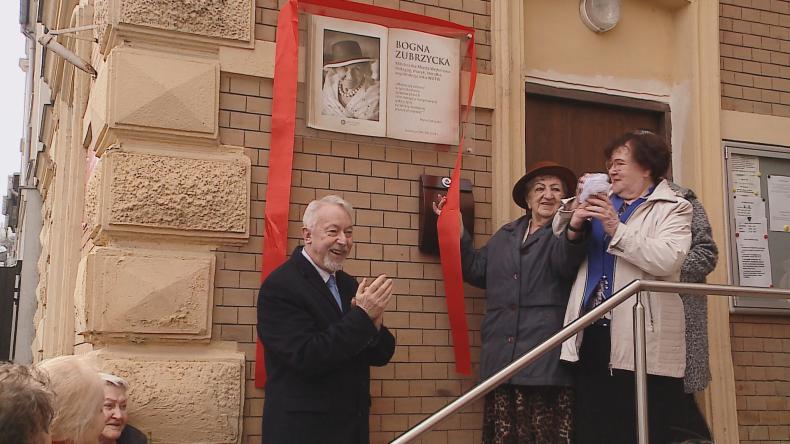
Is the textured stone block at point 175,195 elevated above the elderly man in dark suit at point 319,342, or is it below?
above

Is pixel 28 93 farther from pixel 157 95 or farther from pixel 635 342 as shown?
pixel 635 342

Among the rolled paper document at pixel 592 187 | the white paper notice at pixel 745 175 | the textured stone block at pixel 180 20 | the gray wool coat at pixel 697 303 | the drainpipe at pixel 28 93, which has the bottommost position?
the gray wool coat at pixel 697 303

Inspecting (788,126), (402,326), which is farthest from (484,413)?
(788,126)

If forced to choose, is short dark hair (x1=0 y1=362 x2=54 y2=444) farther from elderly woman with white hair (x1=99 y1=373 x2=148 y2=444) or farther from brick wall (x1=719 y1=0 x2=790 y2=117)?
brick wall (x1=719 y1=0 x2=790 y2=117)

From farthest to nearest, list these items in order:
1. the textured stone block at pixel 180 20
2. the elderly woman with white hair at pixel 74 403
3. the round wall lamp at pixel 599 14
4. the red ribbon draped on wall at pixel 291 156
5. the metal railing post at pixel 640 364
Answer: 1. the round wall lamp at pixel 599 14
2. the red ribbon draped on wall at pixel 291 156
3. the textured stone block at pixel 180 20
4. the metal railing post at pixel 640 364
5. the elderly woman with white hair at pixel 74 403

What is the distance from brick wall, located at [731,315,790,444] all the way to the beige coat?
1.48ft

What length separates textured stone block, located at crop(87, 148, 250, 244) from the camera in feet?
14.5

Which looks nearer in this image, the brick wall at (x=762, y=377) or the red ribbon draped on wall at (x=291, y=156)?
the brick wall at (x=762, y=377)

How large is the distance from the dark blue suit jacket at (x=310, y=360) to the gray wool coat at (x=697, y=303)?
Result: 137cm

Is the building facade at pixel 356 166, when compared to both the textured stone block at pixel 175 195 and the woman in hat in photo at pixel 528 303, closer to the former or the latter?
the textured stone block at pixel 175 195

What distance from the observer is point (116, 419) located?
402 cm

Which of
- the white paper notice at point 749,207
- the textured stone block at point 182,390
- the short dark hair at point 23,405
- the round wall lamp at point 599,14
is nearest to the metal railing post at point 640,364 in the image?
the textured stone block at point 182,390

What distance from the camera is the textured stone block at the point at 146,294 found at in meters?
4.32

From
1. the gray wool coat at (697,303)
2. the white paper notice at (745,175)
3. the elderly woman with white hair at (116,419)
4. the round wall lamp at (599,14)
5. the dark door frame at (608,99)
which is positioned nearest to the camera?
the elderly woman with white hair at (116,419)
